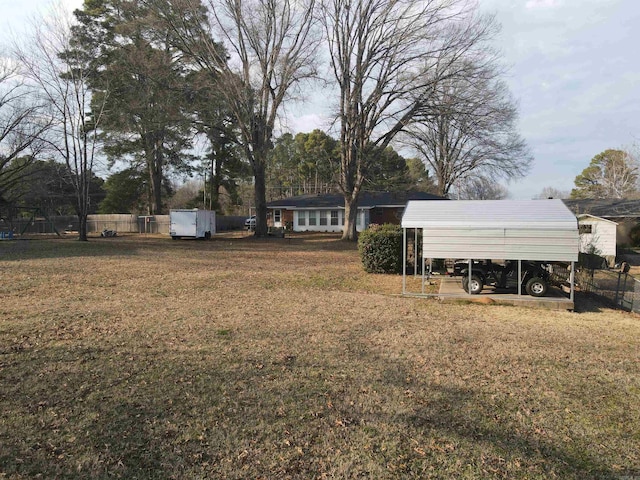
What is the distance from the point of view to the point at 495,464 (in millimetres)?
3020

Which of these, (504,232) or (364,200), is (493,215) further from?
(364,200)

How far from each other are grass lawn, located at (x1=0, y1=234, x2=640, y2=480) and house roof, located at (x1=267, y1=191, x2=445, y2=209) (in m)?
26.3

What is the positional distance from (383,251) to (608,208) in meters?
25.5

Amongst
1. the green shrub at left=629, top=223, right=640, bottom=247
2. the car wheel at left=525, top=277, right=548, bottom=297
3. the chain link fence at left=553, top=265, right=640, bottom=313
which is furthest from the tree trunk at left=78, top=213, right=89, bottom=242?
the green shrub at left=629, top=223, right=640, bottom=247

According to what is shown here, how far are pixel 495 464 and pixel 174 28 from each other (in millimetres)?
26115

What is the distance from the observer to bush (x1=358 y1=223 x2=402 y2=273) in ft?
45.1

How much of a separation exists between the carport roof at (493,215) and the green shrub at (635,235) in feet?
81.2

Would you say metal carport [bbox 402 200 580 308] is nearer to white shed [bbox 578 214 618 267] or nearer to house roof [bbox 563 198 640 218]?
white shed [bbox 578 214 618 267]

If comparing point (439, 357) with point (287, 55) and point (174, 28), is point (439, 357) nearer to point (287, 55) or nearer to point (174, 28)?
point (287, 55)

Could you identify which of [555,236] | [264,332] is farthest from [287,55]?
[264,332]

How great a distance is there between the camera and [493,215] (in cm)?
1000

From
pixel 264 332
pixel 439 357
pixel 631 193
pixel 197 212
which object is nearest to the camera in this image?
pixel 439 357

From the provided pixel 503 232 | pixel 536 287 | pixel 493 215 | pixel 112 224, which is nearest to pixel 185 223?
pixel 112 224

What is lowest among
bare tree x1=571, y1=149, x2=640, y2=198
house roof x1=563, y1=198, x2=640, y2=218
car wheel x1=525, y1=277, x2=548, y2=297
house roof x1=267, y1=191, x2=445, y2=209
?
car wheel x1=525, y1=277, x2=548, y2=297
